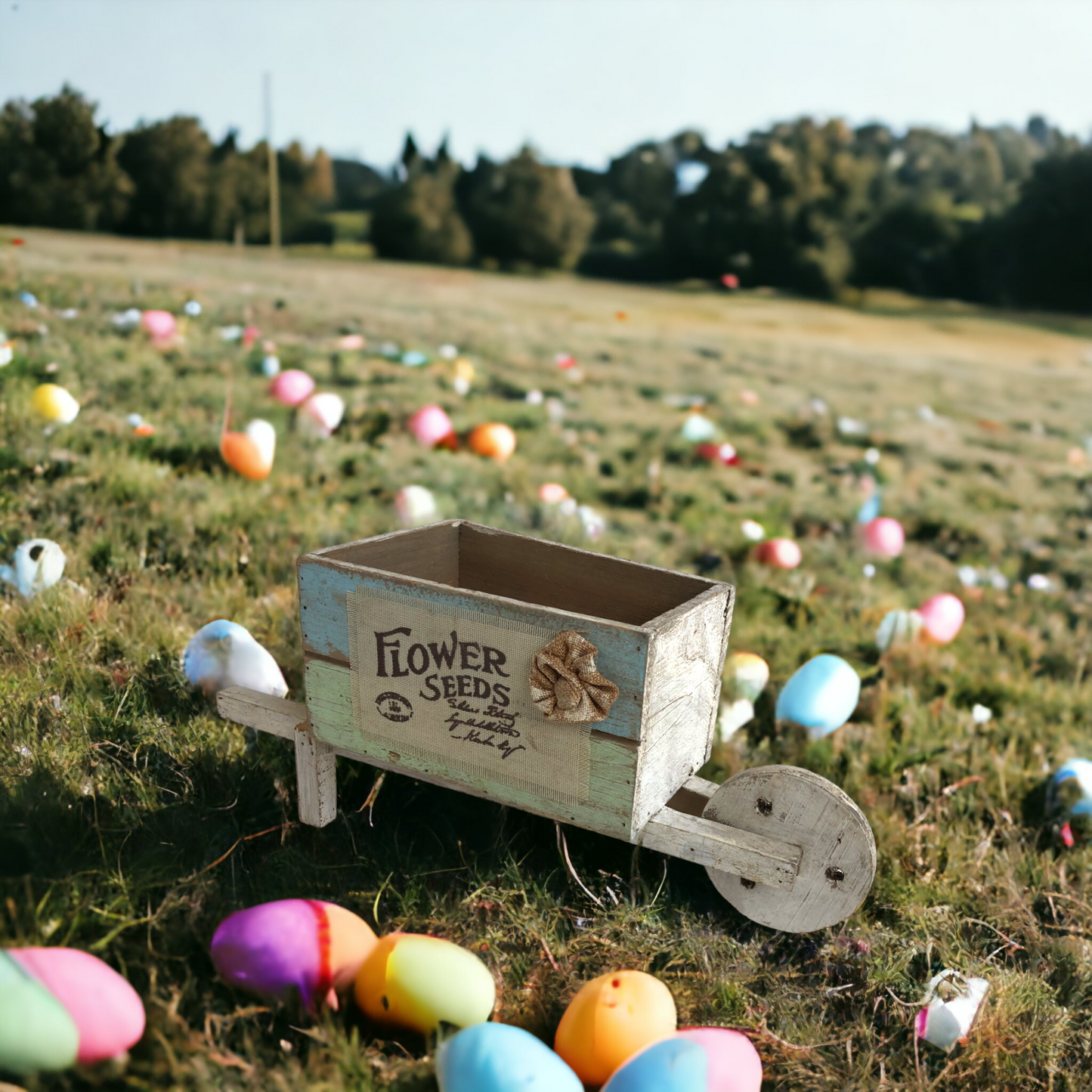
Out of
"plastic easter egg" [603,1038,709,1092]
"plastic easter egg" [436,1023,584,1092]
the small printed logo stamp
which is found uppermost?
the small printed logo stamp

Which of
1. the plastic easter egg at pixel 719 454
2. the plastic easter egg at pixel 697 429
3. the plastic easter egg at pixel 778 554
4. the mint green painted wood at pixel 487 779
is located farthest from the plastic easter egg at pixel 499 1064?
the plastic easter egg at pixel 697 429

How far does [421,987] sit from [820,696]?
1.30m

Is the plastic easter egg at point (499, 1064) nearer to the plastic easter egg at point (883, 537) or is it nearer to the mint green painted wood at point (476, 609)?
the mint green painted wood at point (476, 609)

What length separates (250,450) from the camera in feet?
10.9

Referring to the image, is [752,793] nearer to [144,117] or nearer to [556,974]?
[556,974]

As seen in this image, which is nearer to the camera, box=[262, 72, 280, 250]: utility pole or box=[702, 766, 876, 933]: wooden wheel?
box=[702, 766, 876, 933]: wooden wheel

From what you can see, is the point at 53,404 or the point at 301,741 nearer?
the point at 301,741

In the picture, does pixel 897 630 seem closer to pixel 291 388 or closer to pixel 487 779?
pixel 487 779

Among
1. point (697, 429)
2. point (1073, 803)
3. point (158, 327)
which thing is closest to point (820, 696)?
point (1073, 803)

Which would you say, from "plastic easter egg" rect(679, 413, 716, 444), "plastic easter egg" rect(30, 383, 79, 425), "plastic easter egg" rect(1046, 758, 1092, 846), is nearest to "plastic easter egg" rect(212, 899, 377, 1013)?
"plastic easter egg" rect(1046, 758, 1092, 846)

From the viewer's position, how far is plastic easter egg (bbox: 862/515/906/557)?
4.19 m

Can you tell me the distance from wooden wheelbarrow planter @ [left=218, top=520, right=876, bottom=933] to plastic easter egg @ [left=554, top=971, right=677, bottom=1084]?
238 mm

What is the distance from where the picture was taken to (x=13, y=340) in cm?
358

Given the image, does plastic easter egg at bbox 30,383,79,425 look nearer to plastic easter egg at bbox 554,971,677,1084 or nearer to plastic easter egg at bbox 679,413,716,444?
plastic easter egg at bbox 554,971,677,1084
